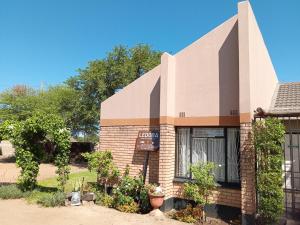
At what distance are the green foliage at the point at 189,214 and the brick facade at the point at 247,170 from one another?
138cm

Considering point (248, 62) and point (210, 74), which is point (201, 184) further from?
point (248, 62)

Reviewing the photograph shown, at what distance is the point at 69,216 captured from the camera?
8898 millimetres

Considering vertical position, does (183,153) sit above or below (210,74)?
below

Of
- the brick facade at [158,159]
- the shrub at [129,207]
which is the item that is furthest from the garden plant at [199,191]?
the shrub at [129,207]

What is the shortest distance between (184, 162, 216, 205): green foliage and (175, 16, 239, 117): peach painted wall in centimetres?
177

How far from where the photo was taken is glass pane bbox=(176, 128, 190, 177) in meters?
10.2

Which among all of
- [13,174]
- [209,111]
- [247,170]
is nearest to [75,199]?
[209,111]

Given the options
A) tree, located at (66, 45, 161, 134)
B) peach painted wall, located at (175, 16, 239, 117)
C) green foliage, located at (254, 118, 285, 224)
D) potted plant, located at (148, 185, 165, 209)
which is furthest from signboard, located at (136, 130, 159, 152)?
tree, located at (66, 45, 161, 134)

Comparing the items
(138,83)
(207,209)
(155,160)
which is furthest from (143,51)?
(207,209)

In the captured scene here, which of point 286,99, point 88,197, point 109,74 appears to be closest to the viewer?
point 88,197

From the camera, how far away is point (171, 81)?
1026 cm

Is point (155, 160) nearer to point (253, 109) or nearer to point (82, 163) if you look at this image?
point (253, 109)

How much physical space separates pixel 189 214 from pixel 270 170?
9.43 feet

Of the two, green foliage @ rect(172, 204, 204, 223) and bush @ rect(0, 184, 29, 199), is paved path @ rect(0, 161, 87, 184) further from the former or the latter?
green foliage @ rect(172, 204, 204, 223)
